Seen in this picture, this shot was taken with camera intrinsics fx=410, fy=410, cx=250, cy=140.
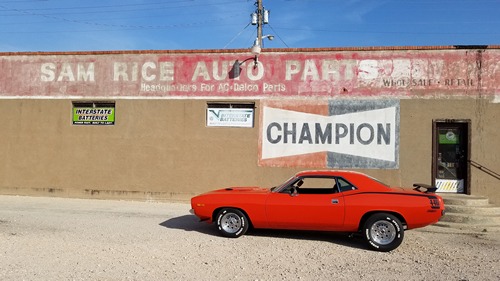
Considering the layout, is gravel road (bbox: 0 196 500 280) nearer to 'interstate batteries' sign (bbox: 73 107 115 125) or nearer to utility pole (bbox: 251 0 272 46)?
'interstate batteries' sign (bbox: 73 107 115 125)

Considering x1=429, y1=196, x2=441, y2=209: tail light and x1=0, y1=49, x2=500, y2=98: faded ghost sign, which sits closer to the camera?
x1=429, y1=196, x2=441, y2=209: tail light

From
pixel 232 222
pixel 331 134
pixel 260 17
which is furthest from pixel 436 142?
pixel 260 17

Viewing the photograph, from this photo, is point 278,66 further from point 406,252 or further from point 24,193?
point 24,193

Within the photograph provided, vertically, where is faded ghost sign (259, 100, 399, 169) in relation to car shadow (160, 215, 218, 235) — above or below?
above

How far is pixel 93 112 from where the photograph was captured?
43.2 ft

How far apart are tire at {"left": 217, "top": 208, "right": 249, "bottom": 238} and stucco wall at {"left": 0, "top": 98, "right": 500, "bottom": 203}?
4.45 m

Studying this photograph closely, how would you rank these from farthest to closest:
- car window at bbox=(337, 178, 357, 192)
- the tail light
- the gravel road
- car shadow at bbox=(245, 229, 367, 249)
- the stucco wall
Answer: the stucco wall, car shadow at bbox=(245, 229, 367, 249), car window at bbox=(337, 178, 357, 192), the tail light, the gravel road

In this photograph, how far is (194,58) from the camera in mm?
12742

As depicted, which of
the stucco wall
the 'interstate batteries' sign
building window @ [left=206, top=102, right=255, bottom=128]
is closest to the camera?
the stucco wall

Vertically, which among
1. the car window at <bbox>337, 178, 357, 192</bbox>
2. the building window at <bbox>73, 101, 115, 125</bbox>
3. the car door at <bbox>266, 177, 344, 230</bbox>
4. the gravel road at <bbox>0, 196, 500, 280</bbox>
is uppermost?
the building window at <bbox>73, 101, 115, 125</bbox>

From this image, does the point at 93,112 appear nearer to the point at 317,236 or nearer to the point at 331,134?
the point at 331,134

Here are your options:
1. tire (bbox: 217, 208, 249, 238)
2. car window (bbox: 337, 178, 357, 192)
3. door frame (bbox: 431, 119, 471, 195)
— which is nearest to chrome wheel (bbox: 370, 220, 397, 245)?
car window (bbox: 337, 178, 357, 192)

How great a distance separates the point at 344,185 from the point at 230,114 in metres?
5.72

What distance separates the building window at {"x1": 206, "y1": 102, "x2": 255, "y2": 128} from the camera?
12328mm
